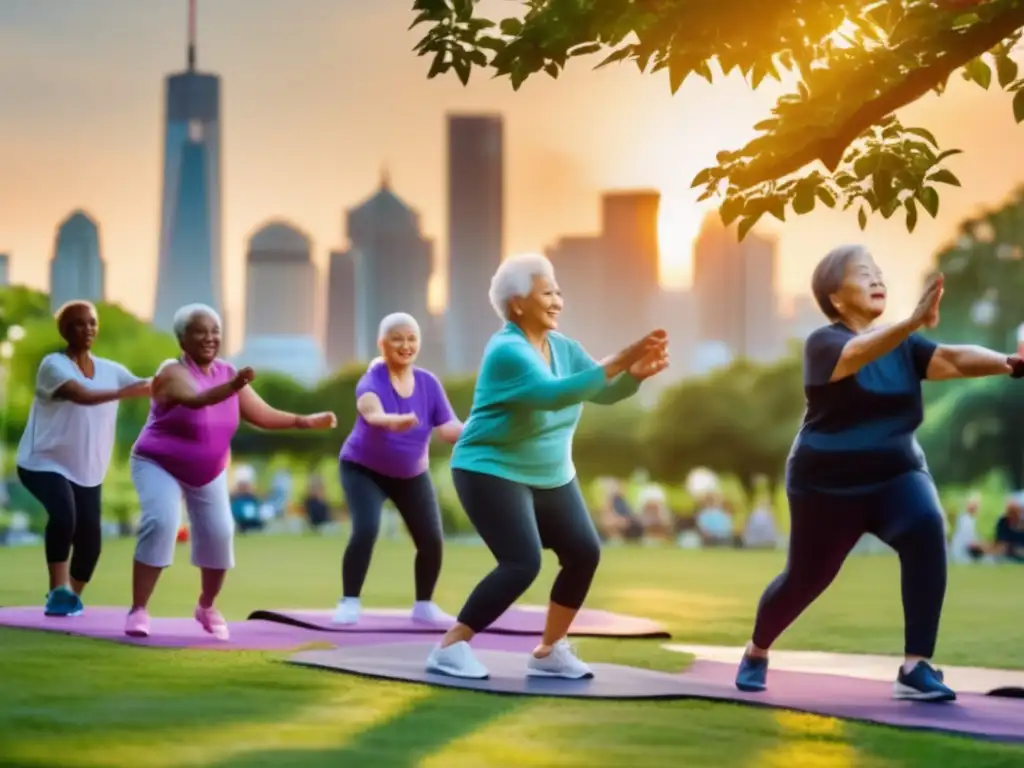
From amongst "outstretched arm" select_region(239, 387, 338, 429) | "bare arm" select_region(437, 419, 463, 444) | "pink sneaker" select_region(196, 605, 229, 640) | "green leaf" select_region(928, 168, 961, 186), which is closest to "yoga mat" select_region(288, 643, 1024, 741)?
"pink sneaker" select_region(196, 605, 229, 640)

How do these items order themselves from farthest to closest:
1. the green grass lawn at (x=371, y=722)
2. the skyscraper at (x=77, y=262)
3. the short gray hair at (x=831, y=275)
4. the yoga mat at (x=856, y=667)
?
the skyscraper at (x=77, y=262)
the yoga mat at (x=856, y=667)
the short gray hair at (x=831, y=275)
the green grass lawn at (x=371, y=722)

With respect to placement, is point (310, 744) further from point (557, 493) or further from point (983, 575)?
point (983, 575)

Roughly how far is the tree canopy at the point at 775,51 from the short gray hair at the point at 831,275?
28cm

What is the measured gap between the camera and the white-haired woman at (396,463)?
1198 cm

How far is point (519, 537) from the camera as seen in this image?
347 inches

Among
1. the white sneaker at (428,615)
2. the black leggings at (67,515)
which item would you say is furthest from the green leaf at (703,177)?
the black leggings at (67,515)

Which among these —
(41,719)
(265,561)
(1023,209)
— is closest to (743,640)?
(41,719)

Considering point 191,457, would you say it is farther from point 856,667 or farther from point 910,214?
point 910,214

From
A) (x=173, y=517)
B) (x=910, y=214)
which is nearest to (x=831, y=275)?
(x=910, y=214)

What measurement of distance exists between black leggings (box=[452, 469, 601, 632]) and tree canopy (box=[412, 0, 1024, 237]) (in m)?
1.47

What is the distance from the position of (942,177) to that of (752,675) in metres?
2.47

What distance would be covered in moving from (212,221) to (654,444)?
12961cm

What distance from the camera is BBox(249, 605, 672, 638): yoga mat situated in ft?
38.7

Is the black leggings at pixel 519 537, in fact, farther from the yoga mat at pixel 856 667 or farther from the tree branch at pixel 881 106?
the tree branch at pixel 881 106
